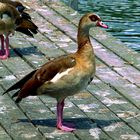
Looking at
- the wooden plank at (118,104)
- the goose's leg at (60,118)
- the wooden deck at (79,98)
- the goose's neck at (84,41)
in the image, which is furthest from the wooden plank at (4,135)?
the wooden plank at (118,104)

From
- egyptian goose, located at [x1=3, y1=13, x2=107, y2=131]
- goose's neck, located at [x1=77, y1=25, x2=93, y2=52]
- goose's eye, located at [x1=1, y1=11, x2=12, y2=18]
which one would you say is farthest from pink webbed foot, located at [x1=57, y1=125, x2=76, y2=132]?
goose's eye, located at [x1=1, y1=11, x2=12, y2=18]

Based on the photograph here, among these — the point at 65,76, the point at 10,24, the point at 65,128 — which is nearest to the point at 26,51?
the point at 10,24

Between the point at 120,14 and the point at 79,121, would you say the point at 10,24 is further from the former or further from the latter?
the point at 120,14

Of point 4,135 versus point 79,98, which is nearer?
point 4,135

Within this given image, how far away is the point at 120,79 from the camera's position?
404 inches

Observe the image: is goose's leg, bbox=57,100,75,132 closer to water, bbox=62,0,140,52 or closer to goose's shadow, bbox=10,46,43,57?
goose's shadow, bbox=10,46,43,57

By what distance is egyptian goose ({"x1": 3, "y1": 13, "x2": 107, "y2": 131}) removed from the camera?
8039mm

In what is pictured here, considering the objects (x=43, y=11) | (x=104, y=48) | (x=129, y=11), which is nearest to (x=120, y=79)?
(x=104, y=48)

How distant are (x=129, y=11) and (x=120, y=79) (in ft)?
27.9

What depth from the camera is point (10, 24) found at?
11633 mm

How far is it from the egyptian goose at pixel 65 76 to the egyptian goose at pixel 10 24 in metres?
3.15

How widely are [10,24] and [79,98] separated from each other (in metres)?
2.68

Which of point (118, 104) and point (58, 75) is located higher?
point (58, 75)

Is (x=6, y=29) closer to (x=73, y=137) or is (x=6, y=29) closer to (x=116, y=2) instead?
(x=73, y=137)
